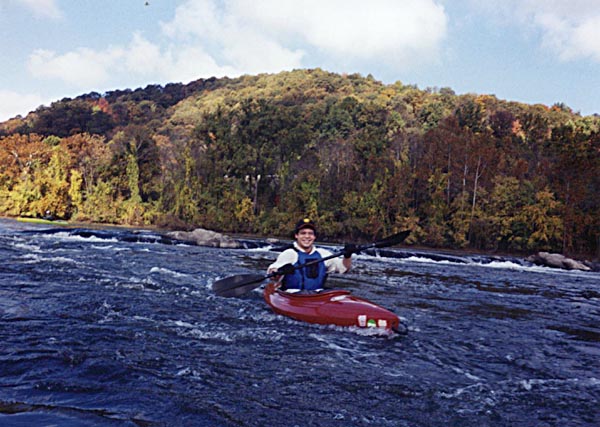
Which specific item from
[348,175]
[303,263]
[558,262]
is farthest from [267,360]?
[348,175]

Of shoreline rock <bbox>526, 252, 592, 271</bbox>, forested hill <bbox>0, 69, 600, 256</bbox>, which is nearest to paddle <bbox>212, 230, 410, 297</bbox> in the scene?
shoreline rock <bbox>526, 252, 592, 271</bbox>

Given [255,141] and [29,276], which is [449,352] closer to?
[29,276]

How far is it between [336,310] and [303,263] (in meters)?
1.01

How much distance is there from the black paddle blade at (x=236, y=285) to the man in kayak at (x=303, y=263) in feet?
1.74

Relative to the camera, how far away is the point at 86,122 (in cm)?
5828

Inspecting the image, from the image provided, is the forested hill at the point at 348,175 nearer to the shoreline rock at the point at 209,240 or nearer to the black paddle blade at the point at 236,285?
the shoreline rock at the point at 209,240

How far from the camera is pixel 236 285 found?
22.3 ft

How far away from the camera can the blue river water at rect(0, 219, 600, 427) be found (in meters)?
3.15

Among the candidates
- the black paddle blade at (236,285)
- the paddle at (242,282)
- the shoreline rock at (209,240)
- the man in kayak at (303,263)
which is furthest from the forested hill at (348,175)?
the black paddle blade at (236,285)

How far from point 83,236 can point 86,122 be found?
46.1m

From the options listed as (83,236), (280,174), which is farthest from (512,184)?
(83,236)

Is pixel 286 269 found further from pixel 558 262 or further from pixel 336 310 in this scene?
pixel 558 262

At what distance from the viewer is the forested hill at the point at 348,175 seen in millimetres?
23969

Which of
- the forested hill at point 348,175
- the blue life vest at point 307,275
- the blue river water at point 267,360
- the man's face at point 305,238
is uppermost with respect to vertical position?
the forested hill at point 348,175
